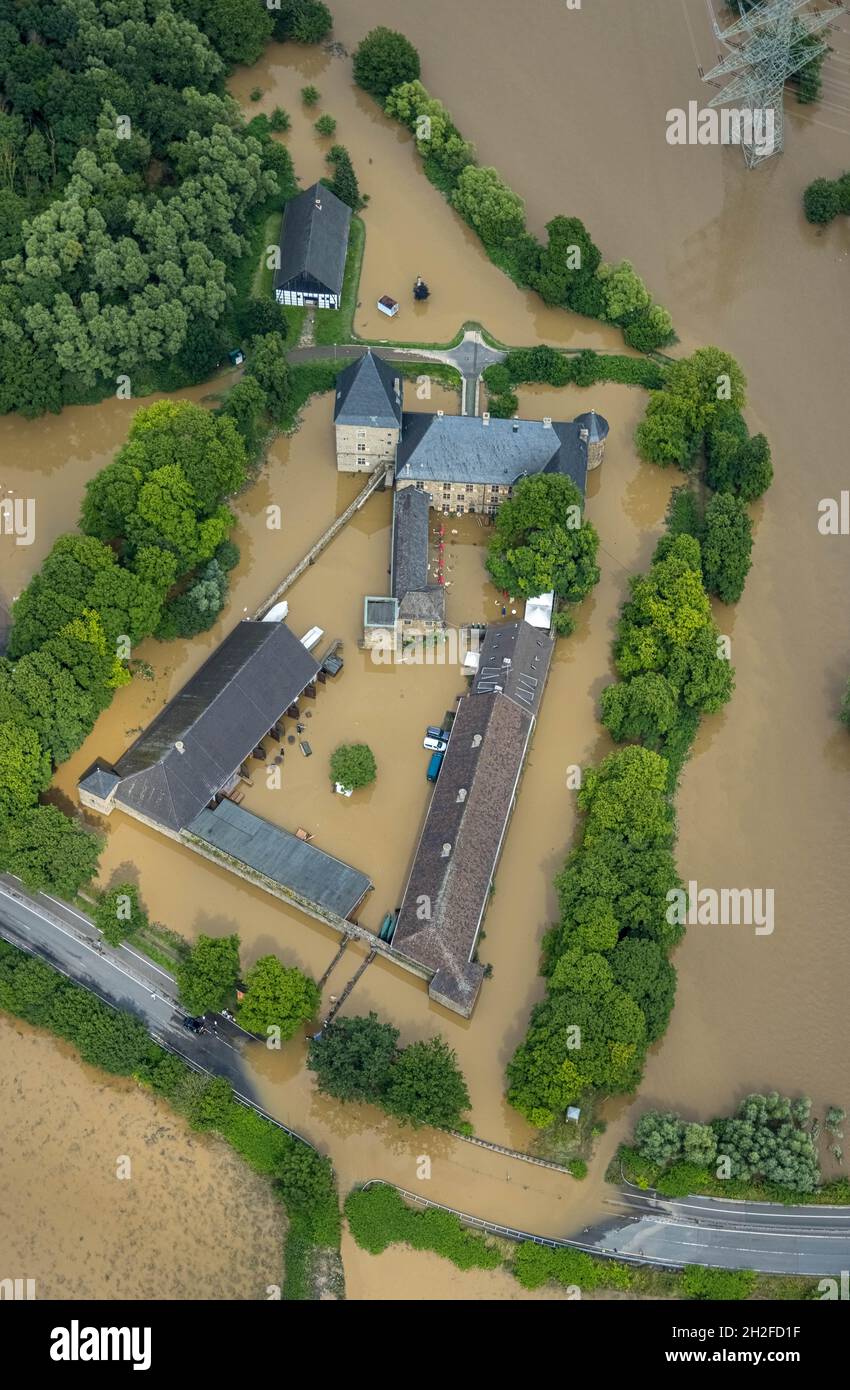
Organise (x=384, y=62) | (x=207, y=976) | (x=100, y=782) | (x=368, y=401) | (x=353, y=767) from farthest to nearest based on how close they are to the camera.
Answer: (x=384, y=62) → (x=368, y=401) → (x=353, y=767) → (x=100, y=782) → (x=207, y=976)

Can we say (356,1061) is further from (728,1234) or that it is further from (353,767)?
(728,1234)

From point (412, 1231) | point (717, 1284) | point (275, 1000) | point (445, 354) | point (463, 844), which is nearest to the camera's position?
point (717, 1284)

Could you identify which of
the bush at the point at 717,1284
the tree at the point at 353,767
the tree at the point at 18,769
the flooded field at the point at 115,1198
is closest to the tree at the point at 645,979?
the bush at the point at 717,1284

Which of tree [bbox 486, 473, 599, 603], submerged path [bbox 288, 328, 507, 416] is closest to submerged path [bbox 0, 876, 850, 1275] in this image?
tree [bbox 486, 473, 599, 603]

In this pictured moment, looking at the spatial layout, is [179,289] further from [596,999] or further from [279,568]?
[596,999]

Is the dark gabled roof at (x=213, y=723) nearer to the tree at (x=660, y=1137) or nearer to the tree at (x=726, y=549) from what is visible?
the tree at (x=726, y=549)

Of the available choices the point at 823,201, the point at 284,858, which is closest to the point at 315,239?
the point at 823,201

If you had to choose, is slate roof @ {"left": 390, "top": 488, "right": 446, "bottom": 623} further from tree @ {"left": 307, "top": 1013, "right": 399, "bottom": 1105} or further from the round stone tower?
tree @ {"left": 307, "top": 1013, "right": 399, "bottom": 1105}
